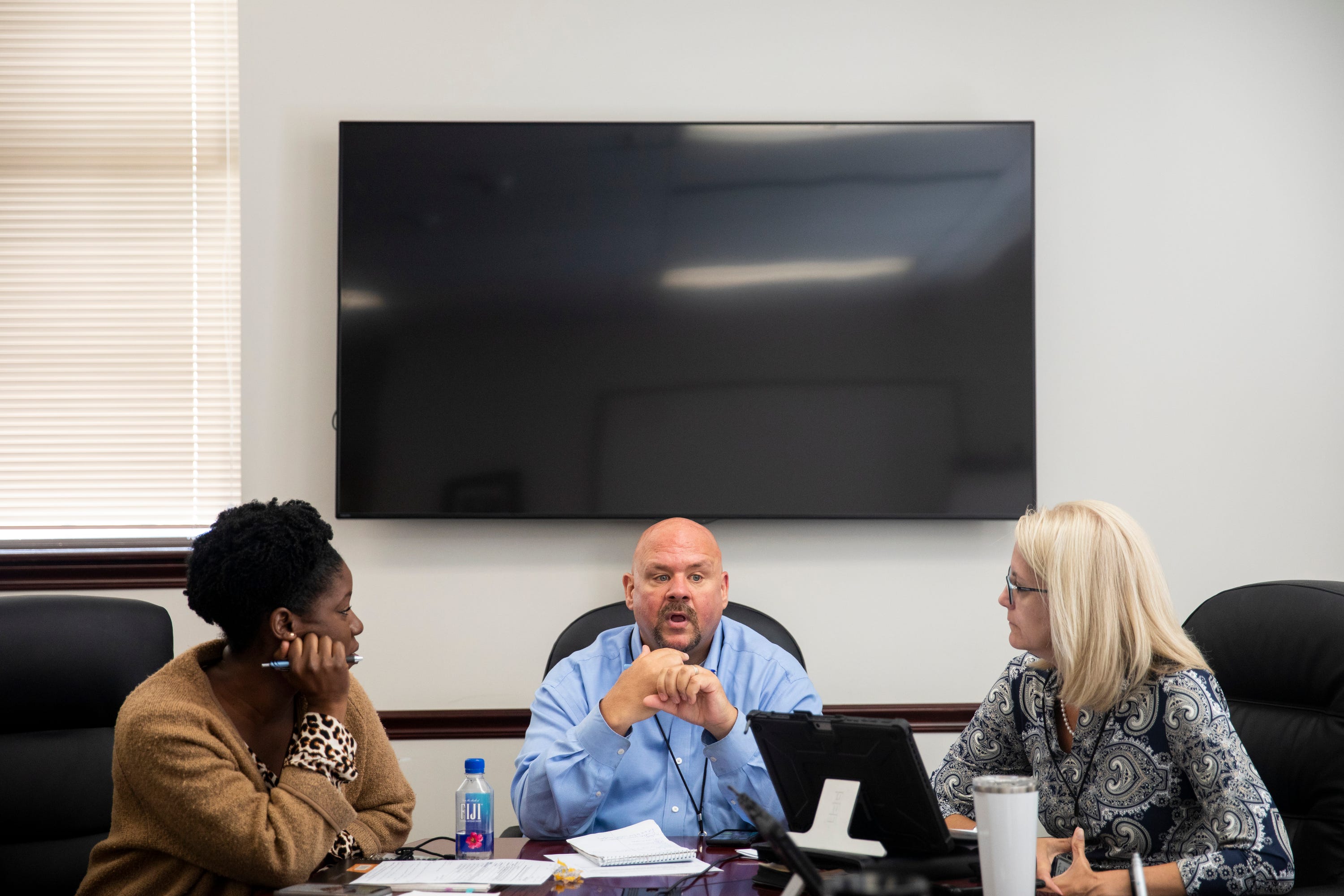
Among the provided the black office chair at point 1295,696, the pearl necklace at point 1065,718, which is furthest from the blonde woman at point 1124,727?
the black office chair at point 1295,696

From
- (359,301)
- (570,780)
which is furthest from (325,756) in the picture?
(359,301)

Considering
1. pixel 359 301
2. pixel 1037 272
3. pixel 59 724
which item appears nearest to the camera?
pixel 59 724

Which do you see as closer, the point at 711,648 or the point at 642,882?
the point at 642,882

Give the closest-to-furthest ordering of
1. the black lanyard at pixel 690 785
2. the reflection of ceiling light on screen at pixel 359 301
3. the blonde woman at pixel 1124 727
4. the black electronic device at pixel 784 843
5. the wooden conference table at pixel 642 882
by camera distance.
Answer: the black electronic device at pixel 784 843
the wooden conference table at pixel 642 882
the blonde woman at pixel 1124 727
the black lanyard at pixel 690 785
the reflection of ceiling light on screen at pixel 359 301

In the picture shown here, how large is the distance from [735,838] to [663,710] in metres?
0.25

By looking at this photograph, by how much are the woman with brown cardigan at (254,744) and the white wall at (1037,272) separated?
1.06m

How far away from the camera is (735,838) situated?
1755 mm

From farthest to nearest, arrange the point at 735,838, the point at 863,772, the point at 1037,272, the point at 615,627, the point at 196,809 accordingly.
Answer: the point at 1037,272 < the point at 615,627 < the point at 735,838 < the point at 196,809 < the point at 863,772

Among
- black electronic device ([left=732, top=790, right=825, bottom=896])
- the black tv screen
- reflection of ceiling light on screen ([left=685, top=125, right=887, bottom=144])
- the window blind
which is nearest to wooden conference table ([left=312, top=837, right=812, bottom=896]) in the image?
black electronic device ([left=732, top=790, right=825, bottom=896])

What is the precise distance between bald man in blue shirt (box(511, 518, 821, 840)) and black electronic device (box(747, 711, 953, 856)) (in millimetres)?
353

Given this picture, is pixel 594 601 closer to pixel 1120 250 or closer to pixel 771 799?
pixel 771 799

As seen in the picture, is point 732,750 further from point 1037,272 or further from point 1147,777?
point 1037,272

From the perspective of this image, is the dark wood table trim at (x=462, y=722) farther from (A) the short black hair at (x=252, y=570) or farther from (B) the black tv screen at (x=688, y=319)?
(A) the short black hair at (x=252, y=570)

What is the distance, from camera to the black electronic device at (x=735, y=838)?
1.65m
